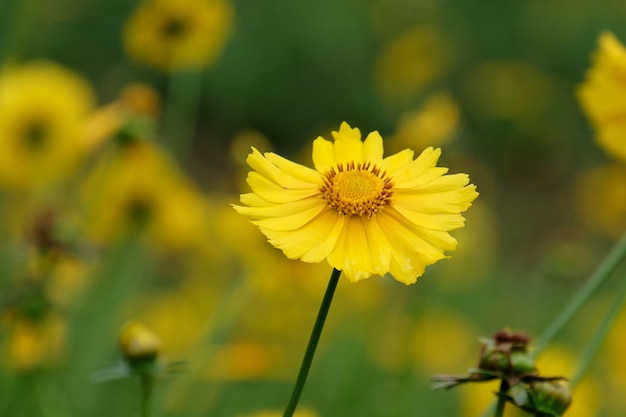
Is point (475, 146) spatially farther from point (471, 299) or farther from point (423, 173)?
point (423, 173)

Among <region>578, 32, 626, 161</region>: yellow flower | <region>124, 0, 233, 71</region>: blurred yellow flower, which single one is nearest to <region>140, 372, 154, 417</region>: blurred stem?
<region>578, 32, 626, 161</region>: yellow flower

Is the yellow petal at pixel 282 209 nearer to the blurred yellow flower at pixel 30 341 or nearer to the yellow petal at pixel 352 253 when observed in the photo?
the yellow petal at pixel 352 253

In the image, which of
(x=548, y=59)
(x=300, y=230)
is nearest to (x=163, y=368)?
(x=300, y=230)

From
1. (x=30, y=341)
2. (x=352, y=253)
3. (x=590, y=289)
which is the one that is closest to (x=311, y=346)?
(x=352, y=253)

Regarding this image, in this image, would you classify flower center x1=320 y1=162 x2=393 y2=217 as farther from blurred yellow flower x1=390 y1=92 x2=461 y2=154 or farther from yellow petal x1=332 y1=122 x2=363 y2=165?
blurred yellow flower x1=390 y1=92 x2=461 y2=154

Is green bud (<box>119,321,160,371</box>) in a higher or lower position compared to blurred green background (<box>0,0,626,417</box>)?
lower
